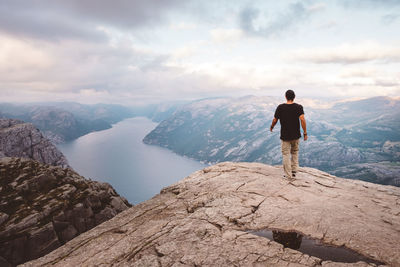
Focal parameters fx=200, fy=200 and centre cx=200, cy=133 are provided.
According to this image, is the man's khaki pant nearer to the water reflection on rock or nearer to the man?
the man

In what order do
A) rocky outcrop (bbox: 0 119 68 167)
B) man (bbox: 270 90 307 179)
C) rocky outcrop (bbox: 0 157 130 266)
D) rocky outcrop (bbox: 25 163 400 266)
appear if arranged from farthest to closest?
rocky outcrop (bbox: 0 119 68 167) → rocky outcrop (bbox: 0 157 130 266) → man (bbox: 270 90 307 179) → rocky outcrop (bbox: 25 163 400 266)

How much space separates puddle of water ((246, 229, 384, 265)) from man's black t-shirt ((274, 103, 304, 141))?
689cm

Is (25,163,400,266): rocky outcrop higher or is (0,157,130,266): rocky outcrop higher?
(25,163,400,266): rocky outcrop

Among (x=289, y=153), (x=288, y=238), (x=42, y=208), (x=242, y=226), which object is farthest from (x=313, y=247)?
(x=42, y=208)

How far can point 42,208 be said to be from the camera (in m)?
33.4

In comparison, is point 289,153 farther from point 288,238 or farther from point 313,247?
point 313,247

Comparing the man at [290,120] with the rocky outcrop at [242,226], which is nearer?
the rocky outcrop at [242,226]

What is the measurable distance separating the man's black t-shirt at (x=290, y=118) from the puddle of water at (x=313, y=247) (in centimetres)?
689

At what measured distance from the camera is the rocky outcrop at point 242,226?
8.15 metres

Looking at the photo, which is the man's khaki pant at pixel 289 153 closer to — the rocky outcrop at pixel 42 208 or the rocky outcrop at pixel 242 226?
the rocky outcrop at pixel 242 226

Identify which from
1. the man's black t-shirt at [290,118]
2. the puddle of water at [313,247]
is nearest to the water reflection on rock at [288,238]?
the puddle of water at [313,247]

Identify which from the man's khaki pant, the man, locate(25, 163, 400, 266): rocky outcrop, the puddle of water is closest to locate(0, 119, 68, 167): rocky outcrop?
locate(25, 163, 400, 266): rocky outcrop

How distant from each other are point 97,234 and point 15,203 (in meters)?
34.4

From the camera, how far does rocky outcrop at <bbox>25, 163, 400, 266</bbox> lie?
8148 mm
